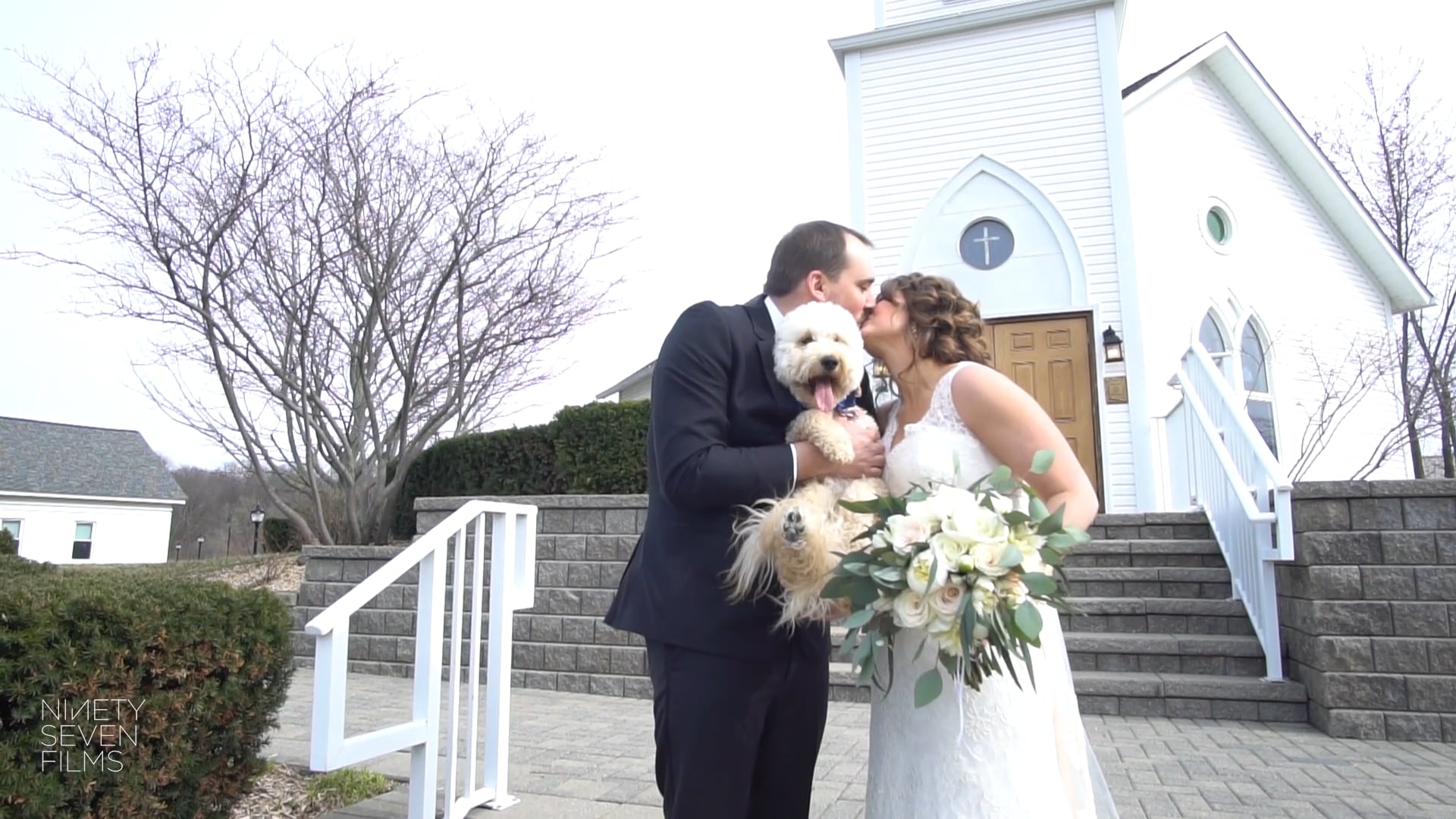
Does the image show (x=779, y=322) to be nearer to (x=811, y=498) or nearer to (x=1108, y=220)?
(x=811, y=498)

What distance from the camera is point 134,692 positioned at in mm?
2660

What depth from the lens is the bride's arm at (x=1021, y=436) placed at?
188cm

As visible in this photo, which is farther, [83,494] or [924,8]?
[83,494]

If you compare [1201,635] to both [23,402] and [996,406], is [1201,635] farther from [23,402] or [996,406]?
[23,402]

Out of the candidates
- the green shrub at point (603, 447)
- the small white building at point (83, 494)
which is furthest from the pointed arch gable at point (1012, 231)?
the small white building at point (83, 494)

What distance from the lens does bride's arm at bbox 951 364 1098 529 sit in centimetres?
188

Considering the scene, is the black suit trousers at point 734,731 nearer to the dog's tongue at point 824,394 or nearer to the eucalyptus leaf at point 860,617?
the eucalyptus leaf at point 860,617

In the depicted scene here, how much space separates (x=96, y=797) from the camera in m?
2.55

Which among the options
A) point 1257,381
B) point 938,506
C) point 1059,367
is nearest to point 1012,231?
point 1059,367

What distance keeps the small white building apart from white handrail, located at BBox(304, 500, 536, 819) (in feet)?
112

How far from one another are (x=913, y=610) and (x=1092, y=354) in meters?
8.29

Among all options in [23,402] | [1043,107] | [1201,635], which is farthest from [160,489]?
[1201,635]

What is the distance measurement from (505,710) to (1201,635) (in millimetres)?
4319

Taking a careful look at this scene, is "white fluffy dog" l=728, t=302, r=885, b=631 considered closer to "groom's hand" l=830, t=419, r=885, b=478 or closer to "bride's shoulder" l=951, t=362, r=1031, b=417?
"groom's hand" l=830, t=419, r=885, b=478
